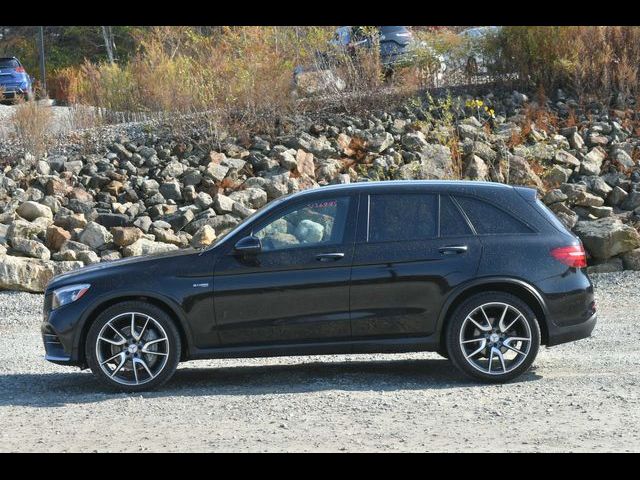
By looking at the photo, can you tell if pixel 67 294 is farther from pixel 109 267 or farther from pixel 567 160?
pixel 567 160

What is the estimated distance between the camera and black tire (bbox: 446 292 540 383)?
8.55 meters

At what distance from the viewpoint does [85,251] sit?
15.7 metres

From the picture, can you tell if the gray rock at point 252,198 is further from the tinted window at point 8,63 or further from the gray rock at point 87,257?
the tinted window at point 8,63

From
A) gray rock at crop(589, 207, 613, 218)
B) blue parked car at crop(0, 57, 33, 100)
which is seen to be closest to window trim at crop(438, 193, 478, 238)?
gray rock at crop(589, 207, 613, 218)

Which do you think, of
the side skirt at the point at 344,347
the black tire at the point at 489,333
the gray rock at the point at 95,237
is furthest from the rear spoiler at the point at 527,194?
the gray rock at the point at 95,237

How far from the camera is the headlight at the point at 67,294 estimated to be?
8633mm

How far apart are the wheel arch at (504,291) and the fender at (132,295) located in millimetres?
2031

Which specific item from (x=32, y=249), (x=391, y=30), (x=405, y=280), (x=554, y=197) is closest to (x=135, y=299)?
(x=405, y=280)

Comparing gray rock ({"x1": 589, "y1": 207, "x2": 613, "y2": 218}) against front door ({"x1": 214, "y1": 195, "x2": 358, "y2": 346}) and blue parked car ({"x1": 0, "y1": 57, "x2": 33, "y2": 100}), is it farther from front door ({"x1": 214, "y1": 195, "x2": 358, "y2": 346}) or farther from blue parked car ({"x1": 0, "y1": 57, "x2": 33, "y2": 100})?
blue parked car ({"x1": 0, "y1": 57, "x2": 33, "y2": 100})

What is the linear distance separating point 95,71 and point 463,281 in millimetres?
17974

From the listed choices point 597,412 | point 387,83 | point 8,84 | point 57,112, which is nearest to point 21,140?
point 57,112

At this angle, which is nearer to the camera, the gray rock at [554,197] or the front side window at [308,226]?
the front side window at [308,226]

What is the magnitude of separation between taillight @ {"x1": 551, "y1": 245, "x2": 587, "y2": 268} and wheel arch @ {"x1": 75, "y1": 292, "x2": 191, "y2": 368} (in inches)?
119

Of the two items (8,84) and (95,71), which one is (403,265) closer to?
(95,71)
